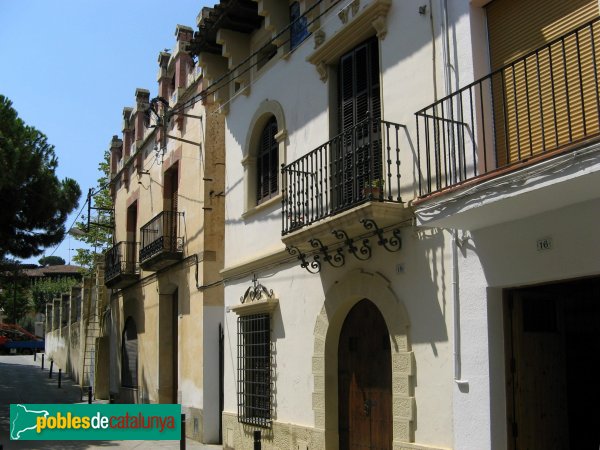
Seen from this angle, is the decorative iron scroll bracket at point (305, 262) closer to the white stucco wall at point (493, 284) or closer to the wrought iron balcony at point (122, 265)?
the white stucco wall at point (493, 284)

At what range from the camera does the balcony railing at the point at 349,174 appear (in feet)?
27.5

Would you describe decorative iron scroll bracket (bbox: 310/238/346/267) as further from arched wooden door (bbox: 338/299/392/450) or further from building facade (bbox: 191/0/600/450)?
arched wooden door (bbox: 338/299/392/450)

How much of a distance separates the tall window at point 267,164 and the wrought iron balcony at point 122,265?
29.4 ft

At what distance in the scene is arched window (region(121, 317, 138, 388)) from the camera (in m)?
20.4

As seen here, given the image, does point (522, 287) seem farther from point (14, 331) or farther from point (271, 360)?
point (14, 331)

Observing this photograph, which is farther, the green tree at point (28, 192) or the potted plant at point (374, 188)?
the green tree at point (28, 192)

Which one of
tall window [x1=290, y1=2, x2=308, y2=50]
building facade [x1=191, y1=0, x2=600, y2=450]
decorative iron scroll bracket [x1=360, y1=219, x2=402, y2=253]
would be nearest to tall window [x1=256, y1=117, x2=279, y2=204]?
building facade [x1=191, y1=0, x2=600, y2=450]

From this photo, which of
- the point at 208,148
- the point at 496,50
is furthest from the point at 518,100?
the point at 208,148

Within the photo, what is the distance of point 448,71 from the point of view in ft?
25.8

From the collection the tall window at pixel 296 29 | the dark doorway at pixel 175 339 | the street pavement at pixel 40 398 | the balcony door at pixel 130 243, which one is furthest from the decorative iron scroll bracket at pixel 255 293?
the balcony door at pixel 130 243

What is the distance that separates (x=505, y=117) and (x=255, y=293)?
611 centimetres

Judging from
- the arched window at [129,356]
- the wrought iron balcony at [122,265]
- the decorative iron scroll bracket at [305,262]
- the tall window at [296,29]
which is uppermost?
the tall window at [296,29]

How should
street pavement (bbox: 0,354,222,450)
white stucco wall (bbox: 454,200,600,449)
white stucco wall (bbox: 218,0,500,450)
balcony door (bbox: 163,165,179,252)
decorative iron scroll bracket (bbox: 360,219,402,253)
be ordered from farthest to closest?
balcony door (bbox: 163,165,179,252) → street pavement (bbox: 0,354,222,450) → decorative iron scroll bracket (bbox: 360,219,402,253) → white stucco wall (bbox: 218,0,500,450) → white stucco wall (bbox: 454,200,600,449)

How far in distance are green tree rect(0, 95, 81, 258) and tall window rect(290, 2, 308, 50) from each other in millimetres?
9285
